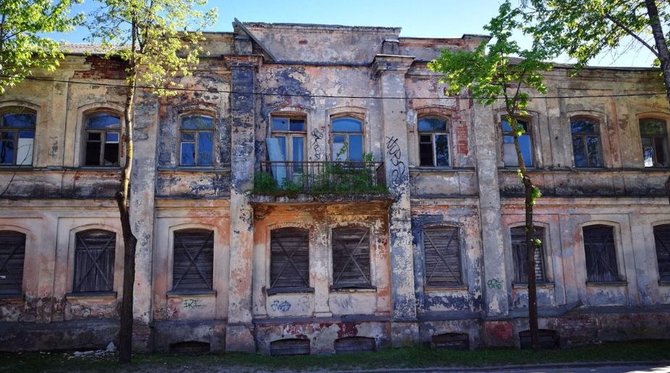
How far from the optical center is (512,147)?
47.2 feet

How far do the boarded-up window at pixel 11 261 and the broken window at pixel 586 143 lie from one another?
14585 mm

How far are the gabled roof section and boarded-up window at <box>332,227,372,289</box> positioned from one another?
179 inches

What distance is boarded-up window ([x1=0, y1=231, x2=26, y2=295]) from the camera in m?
12.3

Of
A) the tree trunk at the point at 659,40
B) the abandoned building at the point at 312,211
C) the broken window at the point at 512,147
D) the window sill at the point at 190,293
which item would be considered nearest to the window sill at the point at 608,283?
the abandoned building at the point at 312,211

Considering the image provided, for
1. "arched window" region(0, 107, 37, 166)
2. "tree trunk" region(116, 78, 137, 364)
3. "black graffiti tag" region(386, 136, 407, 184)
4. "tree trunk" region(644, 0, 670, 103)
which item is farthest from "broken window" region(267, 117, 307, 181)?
"tree trunk" region(644, 0, 670, 103)

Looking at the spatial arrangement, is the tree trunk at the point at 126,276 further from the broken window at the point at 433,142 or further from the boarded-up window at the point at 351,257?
the broken window at the point at 433,142

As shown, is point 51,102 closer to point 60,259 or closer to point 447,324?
point 60,259

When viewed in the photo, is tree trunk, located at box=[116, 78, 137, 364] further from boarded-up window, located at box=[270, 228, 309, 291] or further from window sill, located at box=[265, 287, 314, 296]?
boarded-up window, located at box=[270, 228, 309, 291]

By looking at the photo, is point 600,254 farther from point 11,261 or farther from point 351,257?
point 11,261

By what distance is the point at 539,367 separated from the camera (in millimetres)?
10531

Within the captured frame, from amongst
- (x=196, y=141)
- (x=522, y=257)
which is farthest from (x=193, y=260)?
(x=522, y=257)

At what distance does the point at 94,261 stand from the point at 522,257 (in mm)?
10811

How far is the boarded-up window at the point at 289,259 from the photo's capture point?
12852 mm

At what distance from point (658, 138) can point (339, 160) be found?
953 centimetres
